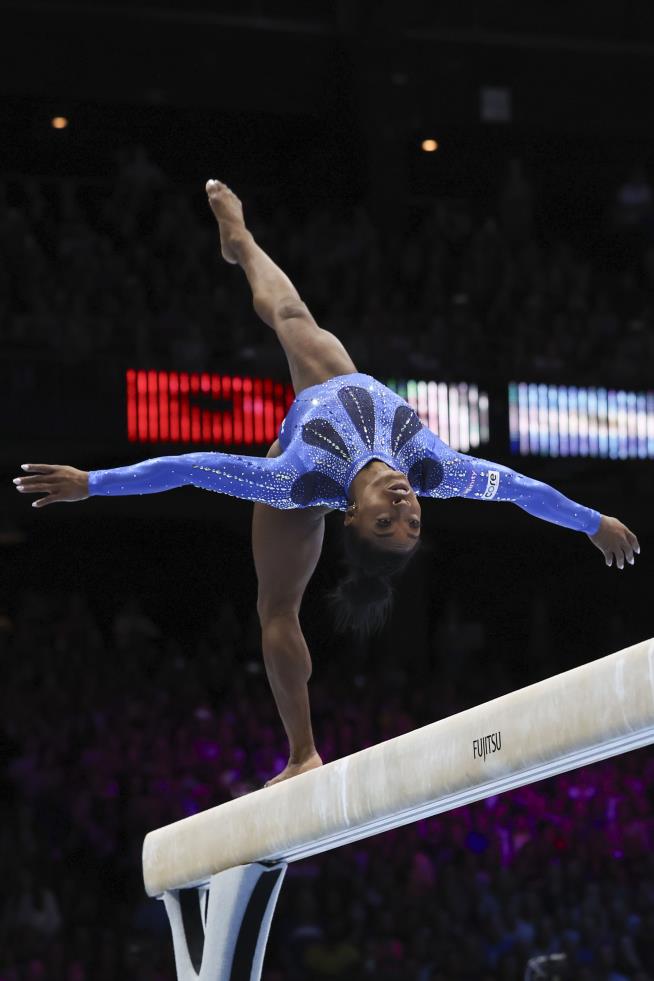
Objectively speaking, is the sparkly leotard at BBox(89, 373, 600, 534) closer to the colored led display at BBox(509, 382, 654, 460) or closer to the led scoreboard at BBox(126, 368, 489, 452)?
the led scoreboard at BBox(126, 368, 489, 452)

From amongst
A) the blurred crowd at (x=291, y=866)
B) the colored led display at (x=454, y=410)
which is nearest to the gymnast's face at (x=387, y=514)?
the blurred crowd at (x=291, y=866)

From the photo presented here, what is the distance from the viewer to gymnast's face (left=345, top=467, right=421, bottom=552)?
13.9 ft

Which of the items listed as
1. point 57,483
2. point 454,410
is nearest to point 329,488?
point 57,483

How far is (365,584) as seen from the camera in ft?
14.6

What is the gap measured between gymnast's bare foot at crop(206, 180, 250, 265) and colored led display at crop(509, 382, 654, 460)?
7.17 m

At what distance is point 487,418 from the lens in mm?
12344

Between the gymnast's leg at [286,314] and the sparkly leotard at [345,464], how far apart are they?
0.18 m

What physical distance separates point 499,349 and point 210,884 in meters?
8.96

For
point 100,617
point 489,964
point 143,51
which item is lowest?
point 489,964

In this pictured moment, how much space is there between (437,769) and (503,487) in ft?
4.36

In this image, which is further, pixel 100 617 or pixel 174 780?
pixel 100 617

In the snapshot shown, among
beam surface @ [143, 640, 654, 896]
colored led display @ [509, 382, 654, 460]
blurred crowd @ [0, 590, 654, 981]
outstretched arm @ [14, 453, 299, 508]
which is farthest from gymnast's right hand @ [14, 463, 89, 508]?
colored led display @ [509, 382, 654, 460]

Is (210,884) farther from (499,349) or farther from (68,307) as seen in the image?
(499,349)

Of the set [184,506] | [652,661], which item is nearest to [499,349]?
[184,506]
